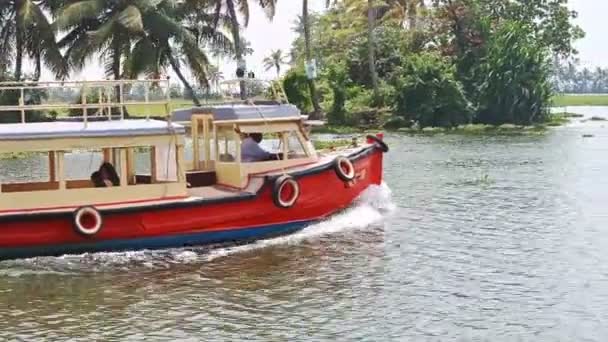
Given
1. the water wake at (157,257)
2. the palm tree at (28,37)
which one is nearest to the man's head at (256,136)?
the water wake at (157,257)

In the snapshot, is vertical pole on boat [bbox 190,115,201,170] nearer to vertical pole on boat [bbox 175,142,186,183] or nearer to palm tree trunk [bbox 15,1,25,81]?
vertical pole on boat [bbox 175,142,186,183]

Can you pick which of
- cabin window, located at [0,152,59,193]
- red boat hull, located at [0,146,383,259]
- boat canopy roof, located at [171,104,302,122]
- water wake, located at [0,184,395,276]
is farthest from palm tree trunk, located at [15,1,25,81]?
red boat hull, located at [0,146,383,259]

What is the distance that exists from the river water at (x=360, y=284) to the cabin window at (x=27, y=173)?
1.75 meters

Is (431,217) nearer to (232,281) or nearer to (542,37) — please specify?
(232,281)

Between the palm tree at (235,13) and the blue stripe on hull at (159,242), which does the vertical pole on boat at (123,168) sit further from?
the palm tree at (235,13)

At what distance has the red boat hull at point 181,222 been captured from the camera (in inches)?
586

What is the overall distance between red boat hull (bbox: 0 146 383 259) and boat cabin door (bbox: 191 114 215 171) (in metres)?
1.78

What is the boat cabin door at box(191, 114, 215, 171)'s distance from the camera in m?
17.9

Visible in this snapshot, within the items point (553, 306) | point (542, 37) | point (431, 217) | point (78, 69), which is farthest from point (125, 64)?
point (542, 37)

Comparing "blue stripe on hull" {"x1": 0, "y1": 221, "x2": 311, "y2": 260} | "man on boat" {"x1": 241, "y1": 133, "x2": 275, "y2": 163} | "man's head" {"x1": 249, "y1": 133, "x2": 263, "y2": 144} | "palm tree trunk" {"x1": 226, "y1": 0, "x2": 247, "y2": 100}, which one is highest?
"palm tree trunk" {"x1": 226, "y1": 0, "x2": 247, "y2": 100}

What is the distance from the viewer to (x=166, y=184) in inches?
632

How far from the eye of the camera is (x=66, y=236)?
1512 centimetres

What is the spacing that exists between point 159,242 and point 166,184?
102 cm

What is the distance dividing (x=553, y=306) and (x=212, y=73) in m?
32.7
